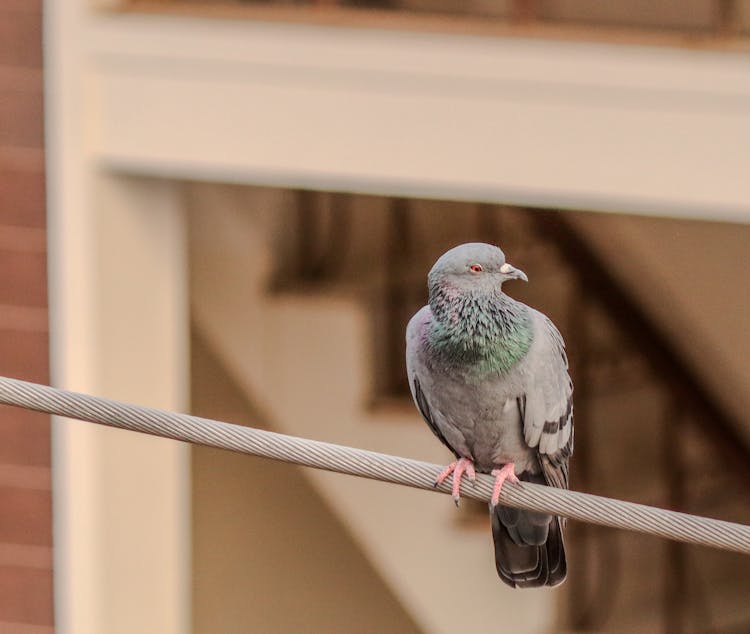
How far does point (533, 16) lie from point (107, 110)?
1250 millimetres

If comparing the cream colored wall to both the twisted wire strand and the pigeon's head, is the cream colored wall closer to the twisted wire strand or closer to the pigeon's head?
the pigeon's head

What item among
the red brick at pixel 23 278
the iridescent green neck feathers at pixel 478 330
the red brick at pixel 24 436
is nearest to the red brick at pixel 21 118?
the red brick at pixel 23 278

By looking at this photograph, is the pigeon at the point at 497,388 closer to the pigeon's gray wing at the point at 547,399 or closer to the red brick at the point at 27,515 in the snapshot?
the pigeon's gray wing at the point at 547,399

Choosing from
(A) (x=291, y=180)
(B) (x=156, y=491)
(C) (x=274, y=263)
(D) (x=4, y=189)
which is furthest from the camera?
(C) (x=274, y=263)

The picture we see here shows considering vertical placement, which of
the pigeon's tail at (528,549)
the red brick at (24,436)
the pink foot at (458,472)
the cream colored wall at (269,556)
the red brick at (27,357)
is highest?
the pink foot at (458,472)

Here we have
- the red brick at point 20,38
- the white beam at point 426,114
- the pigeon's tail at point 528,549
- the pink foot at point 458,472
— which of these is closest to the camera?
the pink foot at point 458,472

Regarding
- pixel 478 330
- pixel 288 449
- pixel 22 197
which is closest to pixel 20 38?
pixel 22 197

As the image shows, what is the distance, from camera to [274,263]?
5078 millimetres

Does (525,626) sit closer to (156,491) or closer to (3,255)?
(156,491)

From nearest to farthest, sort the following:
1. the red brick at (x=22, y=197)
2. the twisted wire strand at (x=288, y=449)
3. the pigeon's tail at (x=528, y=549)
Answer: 1. the twisted wire strand at (x=288, y=449)
2. the pigeon's tail at (x=528, y=549)
3. the red brick at (x=22, y=197)

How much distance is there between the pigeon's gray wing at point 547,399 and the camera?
253 centimetres

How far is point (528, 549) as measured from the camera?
275 centimetres

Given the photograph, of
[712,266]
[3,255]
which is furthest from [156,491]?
[712,266]

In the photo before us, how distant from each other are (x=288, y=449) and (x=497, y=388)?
26.1 inches
